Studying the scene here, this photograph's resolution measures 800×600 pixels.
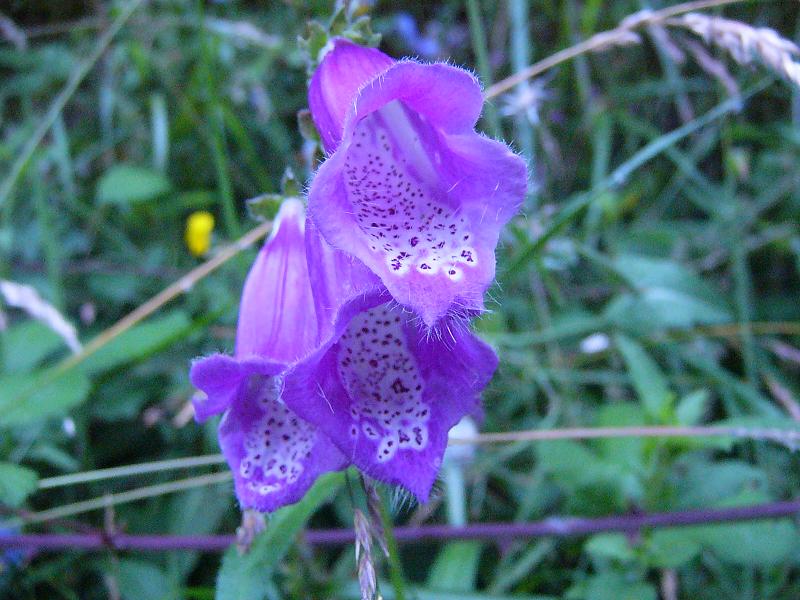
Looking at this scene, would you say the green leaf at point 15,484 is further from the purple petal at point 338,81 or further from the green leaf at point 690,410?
the green leaf at point 690,410

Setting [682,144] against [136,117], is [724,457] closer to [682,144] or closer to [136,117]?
[682,144]

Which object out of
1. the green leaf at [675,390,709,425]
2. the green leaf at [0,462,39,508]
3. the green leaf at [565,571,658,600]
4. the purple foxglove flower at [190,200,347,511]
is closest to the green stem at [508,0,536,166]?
the green leaf at [675,390,709,425]

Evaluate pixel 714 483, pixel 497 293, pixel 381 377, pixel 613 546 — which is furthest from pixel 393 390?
pixel 497 293

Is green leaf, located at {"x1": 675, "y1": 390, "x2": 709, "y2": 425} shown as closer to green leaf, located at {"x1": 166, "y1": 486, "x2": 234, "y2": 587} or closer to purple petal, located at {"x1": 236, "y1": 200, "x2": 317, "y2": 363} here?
purple petal, located at {"x1": 236, "y1": 200, "x2": 317, "y2": 363}

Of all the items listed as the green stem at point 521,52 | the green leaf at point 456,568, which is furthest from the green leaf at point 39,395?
the green stem at point 521,52

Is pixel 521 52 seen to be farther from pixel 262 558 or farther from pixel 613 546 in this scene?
pixel 262 558

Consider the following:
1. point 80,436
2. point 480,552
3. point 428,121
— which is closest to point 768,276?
point 480,552
